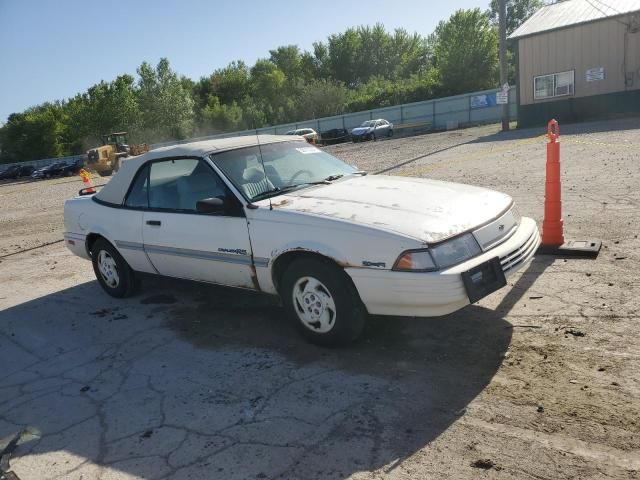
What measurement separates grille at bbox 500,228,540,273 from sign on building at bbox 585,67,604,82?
2318 cm

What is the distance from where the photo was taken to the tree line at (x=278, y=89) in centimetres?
5494

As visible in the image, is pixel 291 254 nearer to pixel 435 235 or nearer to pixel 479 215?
pixel 435 235

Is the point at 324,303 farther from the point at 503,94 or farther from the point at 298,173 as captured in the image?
the point at 503,94

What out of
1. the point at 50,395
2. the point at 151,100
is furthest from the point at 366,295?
the point at 151,100

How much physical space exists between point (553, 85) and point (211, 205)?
24.8 m

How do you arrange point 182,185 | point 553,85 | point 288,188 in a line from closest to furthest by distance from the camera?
point 288,188 < point 182,185 < point 553,85

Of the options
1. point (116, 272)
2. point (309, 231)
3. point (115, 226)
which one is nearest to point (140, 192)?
point (115, 226)

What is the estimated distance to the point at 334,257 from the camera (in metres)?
3.52

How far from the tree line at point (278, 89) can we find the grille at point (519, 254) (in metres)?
45.8

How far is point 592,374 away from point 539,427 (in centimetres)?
68

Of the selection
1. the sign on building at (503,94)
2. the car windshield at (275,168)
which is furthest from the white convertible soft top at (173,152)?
the sign on building at (503,94)

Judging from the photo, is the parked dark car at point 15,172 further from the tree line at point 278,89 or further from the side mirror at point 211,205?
the side mirror at point 211,205

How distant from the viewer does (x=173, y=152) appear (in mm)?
4844

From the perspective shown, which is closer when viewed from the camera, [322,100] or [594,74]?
[594,74]
